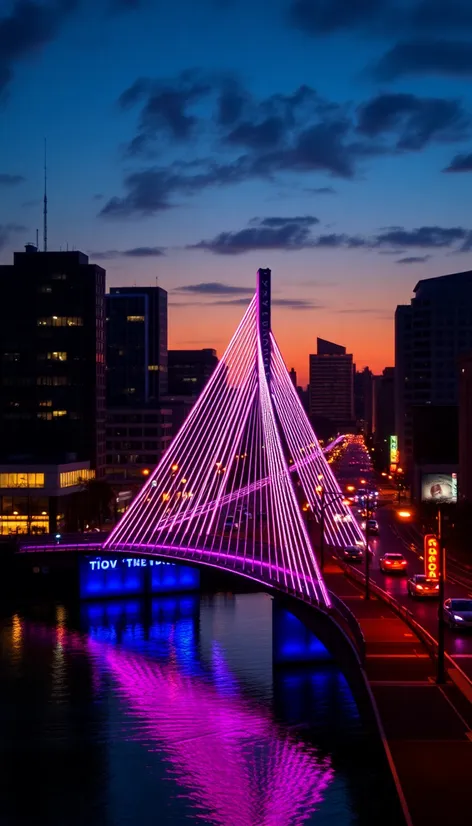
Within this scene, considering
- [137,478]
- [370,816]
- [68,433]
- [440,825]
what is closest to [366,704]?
[370,816]

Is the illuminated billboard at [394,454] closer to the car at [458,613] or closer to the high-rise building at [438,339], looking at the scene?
the high-rise building at [438,339]

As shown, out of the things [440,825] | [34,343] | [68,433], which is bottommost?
[440,825]

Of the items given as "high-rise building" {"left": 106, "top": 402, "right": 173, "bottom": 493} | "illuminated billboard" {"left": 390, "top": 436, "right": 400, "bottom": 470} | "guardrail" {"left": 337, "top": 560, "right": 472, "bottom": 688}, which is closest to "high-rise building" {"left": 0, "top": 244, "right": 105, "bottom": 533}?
"high-rise building" {"left": 106, "top": 402, "right": 173, "bottom": 493}

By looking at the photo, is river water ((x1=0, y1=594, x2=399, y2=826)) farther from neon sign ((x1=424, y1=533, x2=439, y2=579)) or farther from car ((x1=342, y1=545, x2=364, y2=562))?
car ((x1=342, y1=545, x2=364, y2=562))

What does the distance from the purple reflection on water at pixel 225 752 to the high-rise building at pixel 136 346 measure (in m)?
123

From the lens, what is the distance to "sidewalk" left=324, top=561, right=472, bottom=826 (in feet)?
64.6

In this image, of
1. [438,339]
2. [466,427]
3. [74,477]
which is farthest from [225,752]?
[438,339]

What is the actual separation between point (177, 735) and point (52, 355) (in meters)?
66.6

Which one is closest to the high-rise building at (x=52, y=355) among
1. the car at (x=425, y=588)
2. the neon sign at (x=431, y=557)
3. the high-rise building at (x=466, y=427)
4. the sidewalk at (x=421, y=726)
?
the high-rise building at (x=466, y=427)

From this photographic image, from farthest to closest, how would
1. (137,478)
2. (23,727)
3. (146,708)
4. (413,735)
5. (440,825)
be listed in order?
(137,478), (146,708), (23,727), (413,735), (440,825)

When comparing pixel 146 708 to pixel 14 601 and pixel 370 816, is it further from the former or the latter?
pixel 14 601

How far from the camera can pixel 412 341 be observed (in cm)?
15150

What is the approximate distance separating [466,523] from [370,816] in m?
38.0

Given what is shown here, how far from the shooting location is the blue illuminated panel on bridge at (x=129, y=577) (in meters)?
60.1
